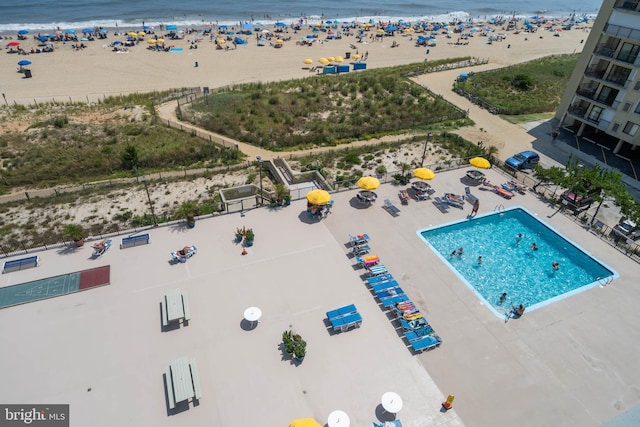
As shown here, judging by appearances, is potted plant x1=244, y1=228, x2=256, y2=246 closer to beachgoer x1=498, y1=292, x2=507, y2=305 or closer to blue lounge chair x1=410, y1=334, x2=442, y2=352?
blue lounge chair x1=410, y1=334, x2=442, y2=352

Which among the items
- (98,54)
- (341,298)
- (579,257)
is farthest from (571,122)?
(98,54)

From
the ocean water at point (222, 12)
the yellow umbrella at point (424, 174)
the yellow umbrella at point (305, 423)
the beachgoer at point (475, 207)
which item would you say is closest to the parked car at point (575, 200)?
the beachgoer at point (475, 207)

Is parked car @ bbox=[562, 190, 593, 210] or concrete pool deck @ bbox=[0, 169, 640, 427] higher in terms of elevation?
parked car @ bbox=[562, 190, 593, 210]

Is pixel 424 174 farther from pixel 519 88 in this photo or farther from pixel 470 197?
pixel 519 88

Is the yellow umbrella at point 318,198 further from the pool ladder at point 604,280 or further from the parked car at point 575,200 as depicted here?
the parked car at point 575,200

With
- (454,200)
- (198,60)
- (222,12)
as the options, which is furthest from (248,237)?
(222,12)

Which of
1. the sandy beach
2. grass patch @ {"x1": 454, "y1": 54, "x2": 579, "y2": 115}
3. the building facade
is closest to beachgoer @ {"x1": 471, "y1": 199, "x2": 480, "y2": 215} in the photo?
the building facade
